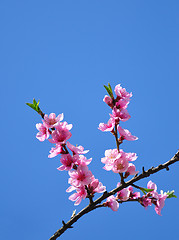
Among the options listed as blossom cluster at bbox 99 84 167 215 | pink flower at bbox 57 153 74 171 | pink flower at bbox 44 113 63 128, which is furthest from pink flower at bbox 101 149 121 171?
pink flower at bbox 44 113 63 128

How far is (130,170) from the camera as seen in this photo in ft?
7.77

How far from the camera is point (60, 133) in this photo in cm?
228

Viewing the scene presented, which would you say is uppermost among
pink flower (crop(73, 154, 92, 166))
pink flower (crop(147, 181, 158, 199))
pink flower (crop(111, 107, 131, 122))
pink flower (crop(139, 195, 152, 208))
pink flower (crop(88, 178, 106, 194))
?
pink flower (crop(111, 107, 131, 122))

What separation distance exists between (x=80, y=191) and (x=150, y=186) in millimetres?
637

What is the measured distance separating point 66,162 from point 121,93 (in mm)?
762

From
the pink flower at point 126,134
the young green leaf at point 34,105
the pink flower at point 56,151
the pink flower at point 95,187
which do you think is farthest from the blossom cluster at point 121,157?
the young green leaf at point 34,105

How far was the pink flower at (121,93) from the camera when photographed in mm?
2396

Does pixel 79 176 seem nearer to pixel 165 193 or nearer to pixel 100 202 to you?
pixel 100 202

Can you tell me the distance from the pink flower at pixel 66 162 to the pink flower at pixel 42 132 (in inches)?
8.6

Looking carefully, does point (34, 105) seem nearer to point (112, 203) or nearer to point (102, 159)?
point (102, 159)

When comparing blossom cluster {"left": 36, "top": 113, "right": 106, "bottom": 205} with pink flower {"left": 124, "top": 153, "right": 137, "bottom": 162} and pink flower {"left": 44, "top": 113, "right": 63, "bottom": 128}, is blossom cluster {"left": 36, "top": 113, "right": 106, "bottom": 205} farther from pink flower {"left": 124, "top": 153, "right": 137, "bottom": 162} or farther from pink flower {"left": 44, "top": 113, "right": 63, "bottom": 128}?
pink flower {"left": 124, "top": 153, "right": 137, "bottom": 162}

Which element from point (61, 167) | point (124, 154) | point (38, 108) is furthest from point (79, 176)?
point (38, 108)

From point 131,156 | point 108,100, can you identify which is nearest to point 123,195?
point 131,156

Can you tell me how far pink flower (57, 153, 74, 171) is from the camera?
89.4 inches
